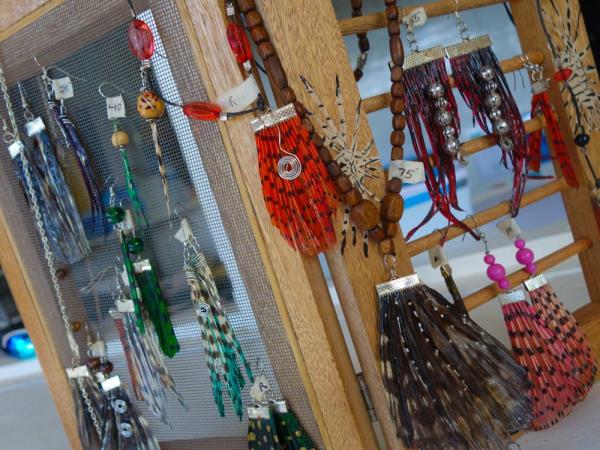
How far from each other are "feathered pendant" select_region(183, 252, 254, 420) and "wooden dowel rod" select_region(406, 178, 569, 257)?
0.78 feet

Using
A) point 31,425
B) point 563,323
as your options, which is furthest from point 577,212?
point 31,425

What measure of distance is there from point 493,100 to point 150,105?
47 centimetres

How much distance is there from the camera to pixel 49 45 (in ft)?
2.71

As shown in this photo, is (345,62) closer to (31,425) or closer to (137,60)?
(137,60)

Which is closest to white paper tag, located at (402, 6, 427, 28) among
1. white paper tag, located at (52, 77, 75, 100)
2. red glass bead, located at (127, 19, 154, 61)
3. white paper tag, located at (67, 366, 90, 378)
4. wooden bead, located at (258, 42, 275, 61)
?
wooden bead, located at (258, 42, 275, 61)

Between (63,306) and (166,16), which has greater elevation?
(166,16)

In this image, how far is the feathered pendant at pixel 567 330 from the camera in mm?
878

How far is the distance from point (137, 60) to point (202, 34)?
0.33 feet

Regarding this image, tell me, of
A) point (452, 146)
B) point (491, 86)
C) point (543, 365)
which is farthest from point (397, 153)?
point (543, 365)

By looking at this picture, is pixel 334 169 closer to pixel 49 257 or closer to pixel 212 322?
pixel 212 322

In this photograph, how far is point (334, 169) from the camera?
28.1 inches

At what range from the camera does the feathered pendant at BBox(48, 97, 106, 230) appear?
2.74 feet

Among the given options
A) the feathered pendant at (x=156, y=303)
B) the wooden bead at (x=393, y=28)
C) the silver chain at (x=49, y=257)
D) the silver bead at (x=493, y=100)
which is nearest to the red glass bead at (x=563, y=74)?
the silver bead at (x=493, y=100)

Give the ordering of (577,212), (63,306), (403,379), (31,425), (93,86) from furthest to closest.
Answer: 1. (31,425)
2. (577,212)
3. (63,306)
4. (93,86)
5. (403,379)
